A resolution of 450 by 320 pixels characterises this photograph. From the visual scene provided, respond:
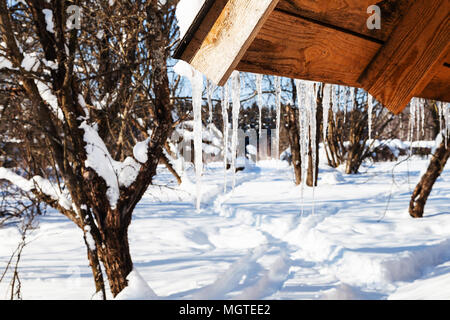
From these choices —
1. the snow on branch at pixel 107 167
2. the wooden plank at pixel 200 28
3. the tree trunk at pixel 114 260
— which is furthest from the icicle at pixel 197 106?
the tree trunk at pixel 114 260

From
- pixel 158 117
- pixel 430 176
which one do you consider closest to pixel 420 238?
pixel 430 176

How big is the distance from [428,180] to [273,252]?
3.33 metres

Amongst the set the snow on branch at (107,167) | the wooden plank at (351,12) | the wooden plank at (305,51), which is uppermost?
the wooden plank at (351,12)

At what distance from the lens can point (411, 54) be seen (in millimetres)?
1068

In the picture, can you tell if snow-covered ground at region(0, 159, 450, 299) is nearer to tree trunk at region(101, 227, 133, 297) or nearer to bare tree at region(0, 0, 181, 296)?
tree trunk at region(101, 227, 133, 297)

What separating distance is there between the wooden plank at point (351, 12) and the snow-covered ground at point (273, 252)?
8.70 feet

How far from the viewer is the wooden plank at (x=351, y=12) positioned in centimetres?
89

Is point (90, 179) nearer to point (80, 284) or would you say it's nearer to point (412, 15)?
point (80, 284)

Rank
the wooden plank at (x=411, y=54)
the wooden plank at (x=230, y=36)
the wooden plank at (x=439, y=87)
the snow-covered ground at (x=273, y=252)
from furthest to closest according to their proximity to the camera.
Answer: the snow-covered ground at (x=273, y=252) < the wooden plank at (x=439, y=87) < the wooden plank at (x=411, y=54) < the wooden plank at (x=230, y=36)

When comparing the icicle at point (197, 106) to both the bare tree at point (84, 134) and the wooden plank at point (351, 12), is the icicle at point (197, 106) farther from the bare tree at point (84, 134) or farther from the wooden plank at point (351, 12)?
the bare tree at point (84, 134)

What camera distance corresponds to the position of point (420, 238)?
437cm

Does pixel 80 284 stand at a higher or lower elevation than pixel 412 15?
lower

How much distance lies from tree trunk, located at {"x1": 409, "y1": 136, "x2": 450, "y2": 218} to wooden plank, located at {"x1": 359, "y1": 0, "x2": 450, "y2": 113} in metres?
4.94

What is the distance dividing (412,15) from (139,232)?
5.75 meters
